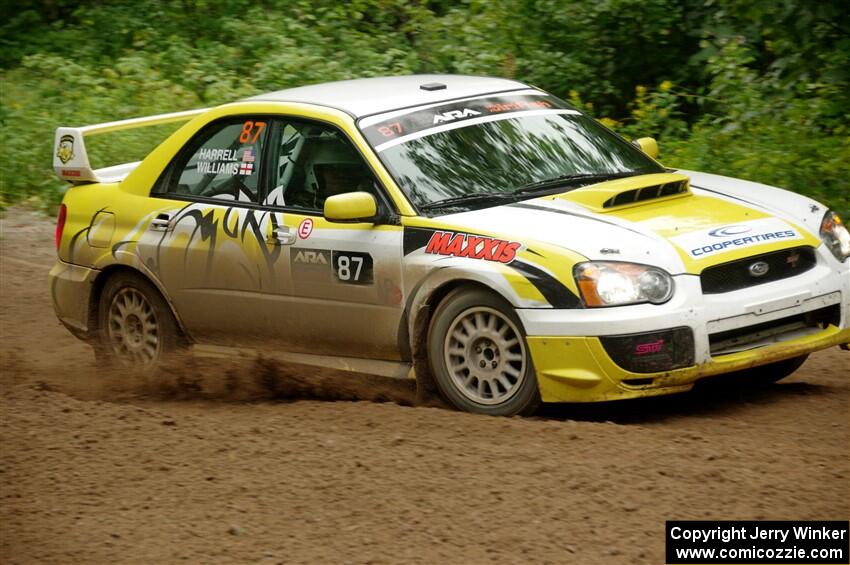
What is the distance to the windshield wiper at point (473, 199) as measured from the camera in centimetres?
686

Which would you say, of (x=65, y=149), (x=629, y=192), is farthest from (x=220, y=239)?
(x=629, y=192)

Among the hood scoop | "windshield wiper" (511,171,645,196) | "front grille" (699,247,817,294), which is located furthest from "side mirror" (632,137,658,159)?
"front grille" (699,247,817,294)

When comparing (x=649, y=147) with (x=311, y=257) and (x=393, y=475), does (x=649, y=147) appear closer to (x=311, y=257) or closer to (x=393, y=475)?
(x=311, y=257)

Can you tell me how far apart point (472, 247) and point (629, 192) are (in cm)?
87

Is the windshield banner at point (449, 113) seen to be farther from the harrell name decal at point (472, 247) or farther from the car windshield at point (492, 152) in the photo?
the harrell name decal at point (472, 247)

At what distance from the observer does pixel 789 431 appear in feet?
20.3

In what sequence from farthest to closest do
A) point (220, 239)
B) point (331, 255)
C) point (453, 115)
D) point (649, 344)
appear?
1. point (220, 239)
2. point (453, 115)
3. point (331, 255)
4. point (649, 344)

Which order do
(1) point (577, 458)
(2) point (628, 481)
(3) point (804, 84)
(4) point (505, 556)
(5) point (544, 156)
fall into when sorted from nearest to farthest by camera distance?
(4) point (505, 556) < (2) point (628, 481) < (1) point (577, 458) < (5) point (544, 156) < (3) point (804, 84)

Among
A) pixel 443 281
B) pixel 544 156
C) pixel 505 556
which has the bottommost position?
pixel 505 556

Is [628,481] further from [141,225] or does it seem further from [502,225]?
[141,225]

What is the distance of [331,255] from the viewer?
7.04 meters

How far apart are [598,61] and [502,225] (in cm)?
823

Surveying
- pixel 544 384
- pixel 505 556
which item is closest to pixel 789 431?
pixel 544 384

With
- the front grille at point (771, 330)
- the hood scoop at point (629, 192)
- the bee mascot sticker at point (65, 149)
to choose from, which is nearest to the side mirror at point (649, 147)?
the hood scoop at point (629, 192)
